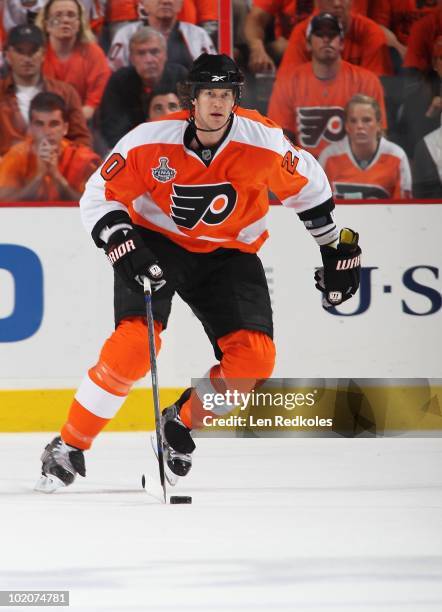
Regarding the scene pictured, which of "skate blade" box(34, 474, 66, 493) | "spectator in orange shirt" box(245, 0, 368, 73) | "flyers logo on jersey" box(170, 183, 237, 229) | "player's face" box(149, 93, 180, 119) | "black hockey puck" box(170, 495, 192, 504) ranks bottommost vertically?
"black hockey puck" box(170, 495, 192, 504)

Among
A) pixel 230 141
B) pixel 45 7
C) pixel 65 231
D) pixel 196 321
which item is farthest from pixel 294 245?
pixel 230 141

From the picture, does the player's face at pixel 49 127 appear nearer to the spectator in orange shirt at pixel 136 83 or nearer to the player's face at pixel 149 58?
the spectator in orange shirt at pixel 136 83

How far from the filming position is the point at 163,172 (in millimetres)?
4258

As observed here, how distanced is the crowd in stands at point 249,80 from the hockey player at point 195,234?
154cm

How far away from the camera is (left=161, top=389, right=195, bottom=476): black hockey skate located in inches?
174

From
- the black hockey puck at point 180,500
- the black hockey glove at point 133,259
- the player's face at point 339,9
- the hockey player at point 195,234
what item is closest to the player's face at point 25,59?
the player's face at point 339,9

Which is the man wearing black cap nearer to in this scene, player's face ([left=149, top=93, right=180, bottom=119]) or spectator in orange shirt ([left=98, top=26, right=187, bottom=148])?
spectator in orange shirt ([left=98, top=26, right=187, bottom=148])

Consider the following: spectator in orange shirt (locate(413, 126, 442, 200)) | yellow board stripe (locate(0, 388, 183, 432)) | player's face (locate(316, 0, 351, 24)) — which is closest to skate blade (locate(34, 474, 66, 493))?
yellow board stripe (locate(0, 388, 183, 432))

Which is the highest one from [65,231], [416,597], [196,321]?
[65,231]

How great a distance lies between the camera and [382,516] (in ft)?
12.3

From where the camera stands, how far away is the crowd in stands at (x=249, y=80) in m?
5.93

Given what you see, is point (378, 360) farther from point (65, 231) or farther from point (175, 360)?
point (65, 231)

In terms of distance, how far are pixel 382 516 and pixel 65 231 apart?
2.52 m

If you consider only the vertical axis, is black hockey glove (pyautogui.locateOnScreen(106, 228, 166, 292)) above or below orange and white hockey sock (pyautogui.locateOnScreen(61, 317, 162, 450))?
above
